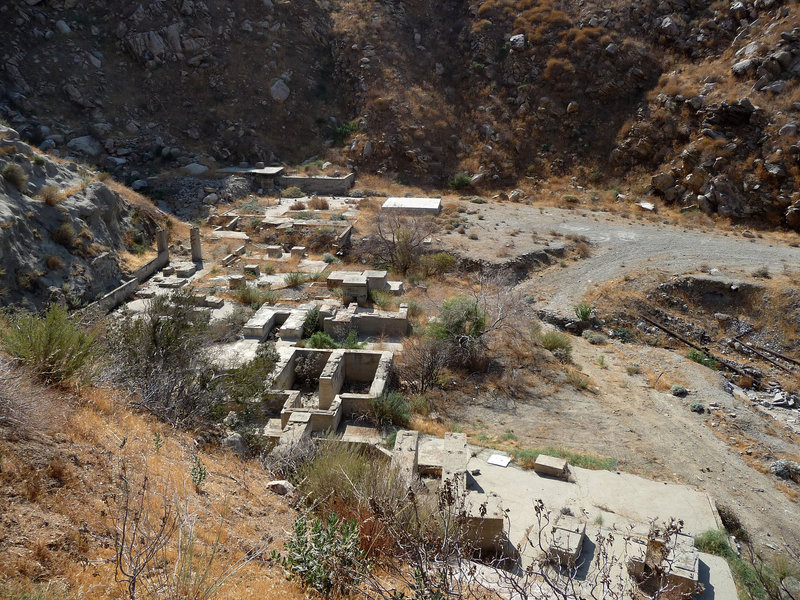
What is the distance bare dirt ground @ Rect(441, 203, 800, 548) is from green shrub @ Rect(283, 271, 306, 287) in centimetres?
597

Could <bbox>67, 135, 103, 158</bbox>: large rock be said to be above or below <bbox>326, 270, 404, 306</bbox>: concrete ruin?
above

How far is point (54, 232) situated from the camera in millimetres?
14242

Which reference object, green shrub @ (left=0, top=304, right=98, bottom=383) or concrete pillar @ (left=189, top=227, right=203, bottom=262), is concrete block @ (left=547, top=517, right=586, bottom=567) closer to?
green shrub @ (left=0, top=304, right=98, bottom=383)

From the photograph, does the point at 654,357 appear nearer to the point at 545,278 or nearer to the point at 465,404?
the point at 545,278

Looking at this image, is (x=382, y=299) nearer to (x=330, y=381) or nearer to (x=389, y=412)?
(x=330, y=381)

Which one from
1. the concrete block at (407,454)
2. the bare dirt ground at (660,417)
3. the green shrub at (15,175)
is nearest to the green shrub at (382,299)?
the bare dirt ground at (660,417)

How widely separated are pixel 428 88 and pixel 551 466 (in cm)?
2722

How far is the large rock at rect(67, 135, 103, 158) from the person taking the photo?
25266 millimetres

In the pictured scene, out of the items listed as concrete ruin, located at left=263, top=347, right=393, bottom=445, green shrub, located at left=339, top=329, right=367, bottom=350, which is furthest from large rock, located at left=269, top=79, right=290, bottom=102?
concrete ruin, located at left=263, top=347, right=393, bottom=445

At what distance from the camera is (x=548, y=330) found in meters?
15.6

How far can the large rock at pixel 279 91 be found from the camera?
100 feet

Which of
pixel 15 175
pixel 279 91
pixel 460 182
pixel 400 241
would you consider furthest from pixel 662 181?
pixel 15 175

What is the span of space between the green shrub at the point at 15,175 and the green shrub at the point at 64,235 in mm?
1343

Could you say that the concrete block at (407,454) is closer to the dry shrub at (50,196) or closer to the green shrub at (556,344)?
the green shrub at (556,344)
